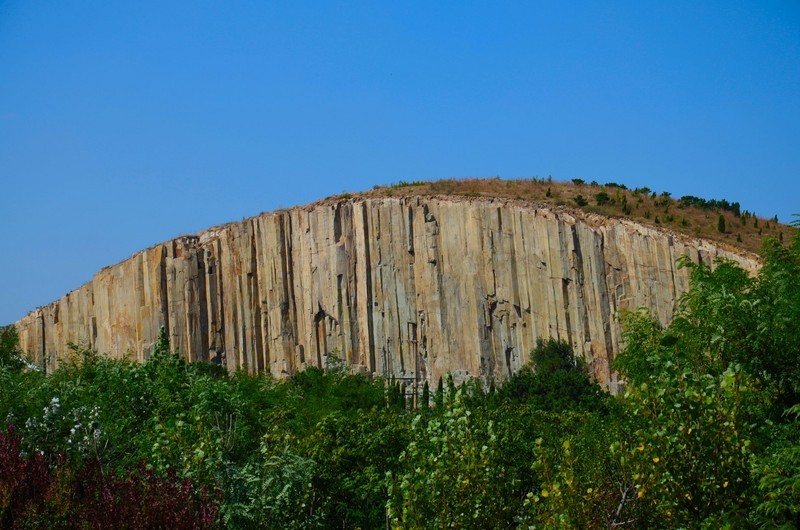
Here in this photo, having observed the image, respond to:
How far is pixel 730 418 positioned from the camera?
15.6 metres

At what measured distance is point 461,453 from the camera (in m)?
17.1

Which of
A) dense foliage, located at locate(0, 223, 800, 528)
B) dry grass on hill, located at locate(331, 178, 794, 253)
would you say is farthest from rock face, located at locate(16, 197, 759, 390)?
dense foliage, located at locate(0, 223, 800, 528)

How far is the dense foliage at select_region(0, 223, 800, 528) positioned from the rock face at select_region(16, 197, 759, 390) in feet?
86.9

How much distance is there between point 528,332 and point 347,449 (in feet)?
115

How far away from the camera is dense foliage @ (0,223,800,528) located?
15758mm

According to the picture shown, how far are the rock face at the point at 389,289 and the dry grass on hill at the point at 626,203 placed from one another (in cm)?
346

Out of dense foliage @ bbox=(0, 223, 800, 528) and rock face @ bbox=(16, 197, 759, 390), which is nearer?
dense foliage @ bbox=(0, 223, 800, 528)

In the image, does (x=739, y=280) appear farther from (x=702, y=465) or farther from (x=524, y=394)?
(x=524, y=394)

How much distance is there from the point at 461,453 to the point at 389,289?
151 feet

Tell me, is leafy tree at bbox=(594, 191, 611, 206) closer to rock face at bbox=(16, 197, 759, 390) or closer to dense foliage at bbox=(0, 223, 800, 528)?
rock face at bbox=(16, 197, 759, 390)

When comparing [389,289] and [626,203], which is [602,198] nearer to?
[626,203]

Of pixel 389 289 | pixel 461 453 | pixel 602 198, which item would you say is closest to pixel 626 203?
pixel 602 198

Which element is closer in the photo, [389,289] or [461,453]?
[461,453]

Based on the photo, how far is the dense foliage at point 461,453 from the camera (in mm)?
15758
